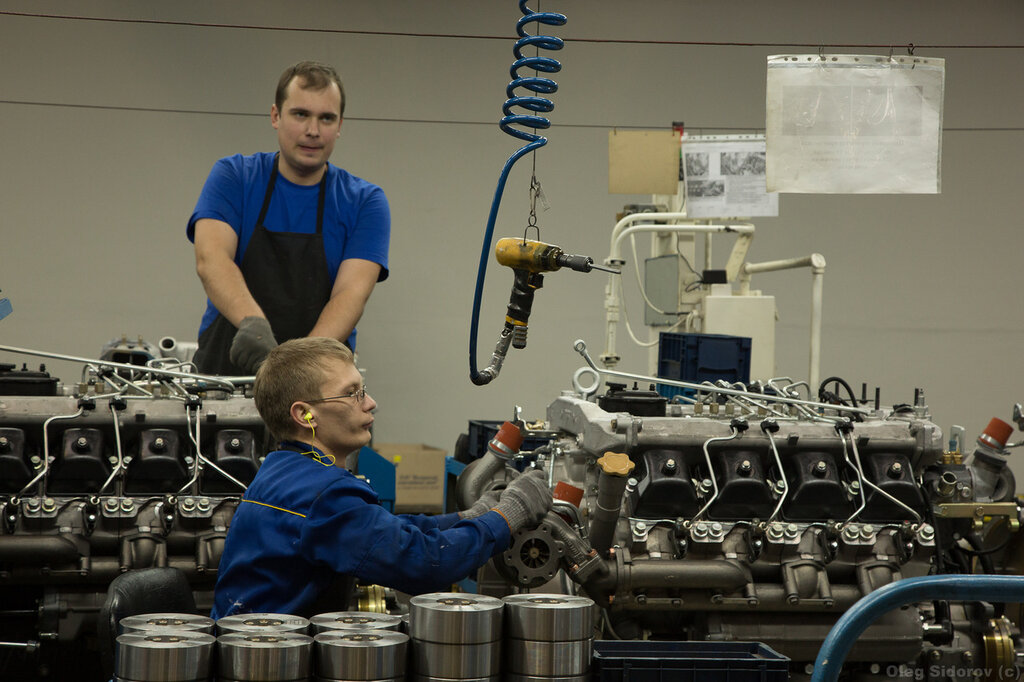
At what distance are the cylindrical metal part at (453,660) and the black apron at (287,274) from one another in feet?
5.37

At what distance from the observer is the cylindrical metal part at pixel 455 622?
153 cm

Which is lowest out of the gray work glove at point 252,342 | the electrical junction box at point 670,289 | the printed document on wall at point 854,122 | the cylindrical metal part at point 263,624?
the cylindrical metal part at point 263,624

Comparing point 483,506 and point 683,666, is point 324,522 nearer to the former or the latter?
point 483,506

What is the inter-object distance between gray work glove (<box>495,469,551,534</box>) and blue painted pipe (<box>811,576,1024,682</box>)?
689 mm

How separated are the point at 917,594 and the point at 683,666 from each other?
1.41ft

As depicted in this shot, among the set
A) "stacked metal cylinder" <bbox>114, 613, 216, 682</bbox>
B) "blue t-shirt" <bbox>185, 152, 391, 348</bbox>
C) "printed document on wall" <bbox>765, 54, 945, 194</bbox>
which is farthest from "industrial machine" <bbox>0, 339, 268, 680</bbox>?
"printed document on wall" <bbox>765, 54, 945, 194</bbox>

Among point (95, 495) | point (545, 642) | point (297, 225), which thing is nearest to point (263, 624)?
point (545, 642)

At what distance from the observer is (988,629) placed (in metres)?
2.69

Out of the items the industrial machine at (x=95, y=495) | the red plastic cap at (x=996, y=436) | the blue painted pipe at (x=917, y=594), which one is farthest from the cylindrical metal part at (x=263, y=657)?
the red plastic cap at (x=996, y=436)

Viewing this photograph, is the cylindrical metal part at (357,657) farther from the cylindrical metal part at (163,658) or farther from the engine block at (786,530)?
the engine block at (786,530)

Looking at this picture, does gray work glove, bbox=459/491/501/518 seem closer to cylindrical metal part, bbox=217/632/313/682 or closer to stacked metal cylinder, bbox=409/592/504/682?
stacked metal cylinder, bbox=409/592/504/682

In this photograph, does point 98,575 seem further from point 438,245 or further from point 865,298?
point 865,298

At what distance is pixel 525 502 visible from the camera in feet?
6.34

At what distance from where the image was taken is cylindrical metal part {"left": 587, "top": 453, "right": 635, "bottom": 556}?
212 cm
